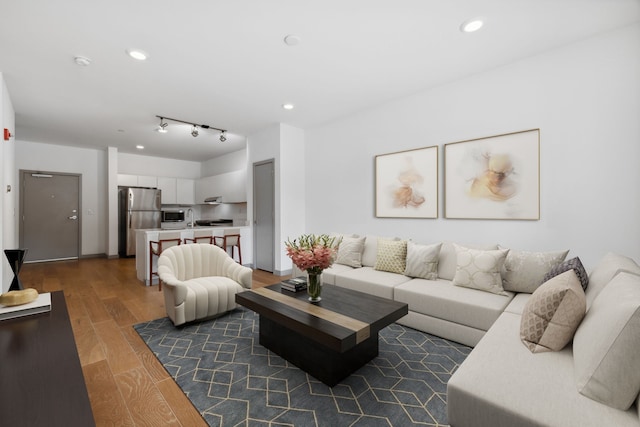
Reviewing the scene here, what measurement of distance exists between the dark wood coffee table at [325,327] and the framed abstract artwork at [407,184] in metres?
1.72

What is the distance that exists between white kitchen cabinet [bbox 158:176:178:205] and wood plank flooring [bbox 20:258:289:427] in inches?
120

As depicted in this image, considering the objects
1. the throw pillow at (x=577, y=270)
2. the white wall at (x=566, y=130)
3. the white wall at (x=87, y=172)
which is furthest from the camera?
the white wall at (x=87, y=172)

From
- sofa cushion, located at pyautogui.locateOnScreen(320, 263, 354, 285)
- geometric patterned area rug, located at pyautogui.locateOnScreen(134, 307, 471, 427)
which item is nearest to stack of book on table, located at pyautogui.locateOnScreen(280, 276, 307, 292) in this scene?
geometric patterned area rug, located at pyautogui.locateOnScreen(134, 307, 471, 427)

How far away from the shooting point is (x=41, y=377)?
1.09m

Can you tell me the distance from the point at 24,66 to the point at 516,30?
4955 millimetres

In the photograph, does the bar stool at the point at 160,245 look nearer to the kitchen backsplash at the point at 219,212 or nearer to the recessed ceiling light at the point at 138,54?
the kitchen backsplash at the point at 219,212

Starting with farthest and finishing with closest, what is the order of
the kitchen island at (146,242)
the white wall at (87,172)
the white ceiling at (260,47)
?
the white wall at (87,172) < the kitchen island at (146,242) < the white ceiling at (260,47)

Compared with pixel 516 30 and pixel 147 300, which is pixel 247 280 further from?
pixel 516 30

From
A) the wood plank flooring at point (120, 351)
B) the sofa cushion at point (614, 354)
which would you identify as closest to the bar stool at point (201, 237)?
the wood plank flooring at point (120, 351)

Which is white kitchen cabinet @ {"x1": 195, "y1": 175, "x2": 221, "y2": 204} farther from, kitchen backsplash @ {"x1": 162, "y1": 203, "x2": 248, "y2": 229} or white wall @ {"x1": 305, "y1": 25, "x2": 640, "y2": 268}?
white wall @ {"x1": 305, "y1": 25, "x2": 640, "y2": 268}

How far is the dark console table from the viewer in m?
0.89

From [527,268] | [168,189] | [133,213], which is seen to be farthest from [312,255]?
[168,189]

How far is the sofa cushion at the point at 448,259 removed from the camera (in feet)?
10.2

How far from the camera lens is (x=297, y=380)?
2.04m
